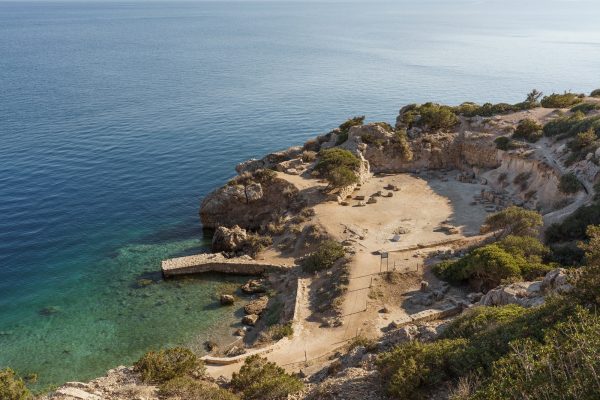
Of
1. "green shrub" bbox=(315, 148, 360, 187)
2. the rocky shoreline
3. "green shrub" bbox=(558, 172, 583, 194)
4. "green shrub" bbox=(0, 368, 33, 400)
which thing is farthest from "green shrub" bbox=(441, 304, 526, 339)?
"green shrub" bbox=(315, 148, 360, 187)

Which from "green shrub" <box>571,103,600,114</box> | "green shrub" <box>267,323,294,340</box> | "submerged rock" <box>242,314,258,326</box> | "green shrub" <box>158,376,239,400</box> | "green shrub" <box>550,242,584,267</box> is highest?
"green shrub" <box>571,103,600,114</box>

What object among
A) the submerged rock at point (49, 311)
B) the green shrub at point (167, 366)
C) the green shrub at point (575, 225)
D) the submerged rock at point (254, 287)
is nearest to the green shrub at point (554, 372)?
the green shrub at point (167, 366)

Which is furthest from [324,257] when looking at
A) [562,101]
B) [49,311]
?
[562,101]

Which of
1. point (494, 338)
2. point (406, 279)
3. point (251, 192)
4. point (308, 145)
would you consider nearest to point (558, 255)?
point (406, 279)

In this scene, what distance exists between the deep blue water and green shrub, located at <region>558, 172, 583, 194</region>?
2724cm

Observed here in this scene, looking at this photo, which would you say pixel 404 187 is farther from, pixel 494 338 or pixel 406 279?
pixel 494 338

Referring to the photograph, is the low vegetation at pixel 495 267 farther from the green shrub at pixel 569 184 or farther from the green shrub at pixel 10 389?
the green shrub at pixel 10 389

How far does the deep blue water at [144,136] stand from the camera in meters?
31.2

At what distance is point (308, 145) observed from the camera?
183 feet

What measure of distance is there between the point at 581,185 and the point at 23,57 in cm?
13015

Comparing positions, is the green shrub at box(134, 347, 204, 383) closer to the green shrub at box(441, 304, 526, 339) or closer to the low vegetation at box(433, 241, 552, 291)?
the green shrub at box(441, 304, 526, 339)

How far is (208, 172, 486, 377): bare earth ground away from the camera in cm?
2572

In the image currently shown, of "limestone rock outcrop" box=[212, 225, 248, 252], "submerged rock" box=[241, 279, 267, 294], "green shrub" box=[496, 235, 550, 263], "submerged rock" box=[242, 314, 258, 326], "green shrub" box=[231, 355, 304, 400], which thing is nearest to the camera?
"green shrub" box=[231, 355, 304, 400]

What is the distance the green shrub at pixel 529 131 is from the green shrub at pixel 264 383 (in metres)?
38.7
